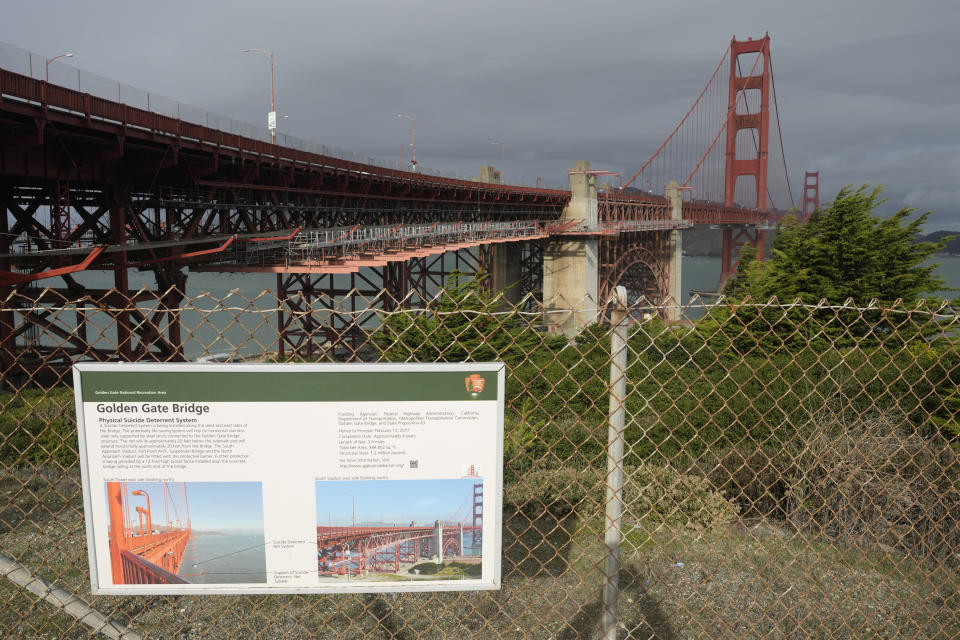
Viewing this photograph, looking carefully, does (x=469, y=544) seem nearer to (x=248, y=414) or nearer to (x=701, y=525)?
(x=248, y=414)

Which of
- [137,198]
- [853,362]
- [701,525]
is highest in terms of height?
[137,198]

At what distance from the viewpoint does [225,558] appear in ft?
9.46

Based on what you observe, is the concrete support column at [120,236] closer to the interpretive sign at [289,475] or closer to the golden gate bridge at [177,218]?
the golden gate bridge at [177,218]

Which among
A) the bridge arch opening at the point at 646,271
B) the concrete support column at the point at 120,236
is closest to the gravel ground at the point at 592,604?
the concrete support column at the point at 120,236

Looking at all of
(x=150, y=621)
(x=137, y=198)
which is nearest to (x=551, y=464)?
(x=150, y=621)

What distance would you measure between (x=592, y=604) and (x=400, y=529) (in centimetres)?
305

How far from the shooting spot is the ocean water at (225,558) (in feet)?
9.37

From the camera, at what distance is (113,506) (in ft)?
9.42

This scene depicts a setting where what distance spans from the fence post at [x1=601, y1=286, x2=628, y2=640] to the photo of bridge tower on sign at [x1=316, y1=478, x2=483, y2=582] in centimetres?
64

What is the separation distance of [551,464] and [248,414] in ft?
22.4

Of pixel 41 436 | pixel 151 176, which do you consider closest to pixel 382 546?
pixel 41 436

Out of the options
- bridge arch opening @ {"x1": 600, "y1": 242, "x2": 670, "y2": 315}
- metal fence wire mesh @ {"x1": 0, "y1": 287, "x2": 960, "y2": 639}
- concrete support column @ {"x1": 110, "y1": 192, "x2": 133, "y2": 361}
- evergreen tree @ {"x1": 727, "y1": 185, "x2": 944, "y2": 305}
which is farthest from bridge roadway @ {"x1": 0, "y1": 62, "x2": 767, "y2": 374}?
bridge arch opening @ {"x1": 600, "y1": 242, "x2": 670, "y2": 315}

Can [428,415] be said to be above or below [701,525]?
above

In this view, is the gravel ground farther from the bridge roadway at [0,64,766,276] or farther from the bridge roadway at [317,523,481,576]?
the bridge roadway at [0,64,766,276]
